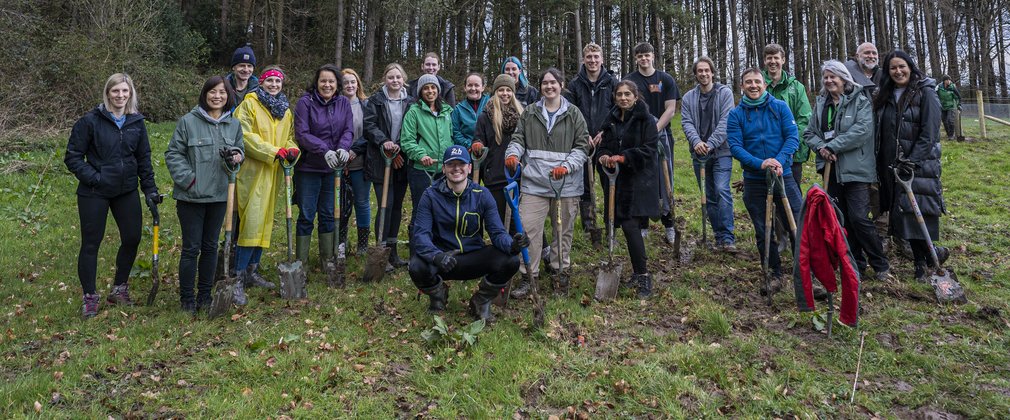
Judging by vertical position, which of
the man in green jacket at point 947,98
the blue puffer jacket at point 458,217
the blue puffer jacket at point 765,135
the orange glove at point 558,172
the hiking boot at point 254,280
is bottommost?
the hiking boot at point 254,280

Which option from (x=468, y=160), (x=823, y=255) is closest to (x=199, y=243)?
(x=468, y=160)

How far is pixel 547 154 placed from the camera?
5891 mm

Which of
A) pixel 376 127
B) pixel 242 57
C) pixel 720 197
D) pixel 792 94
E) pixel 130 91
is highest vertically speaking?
pixel 242 57

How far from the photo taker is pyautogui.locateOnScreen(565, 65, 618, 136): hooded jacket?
7.23 metres

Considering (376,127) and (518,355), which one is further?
(376,127)

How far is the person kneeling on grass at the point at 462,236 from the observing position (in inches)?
205

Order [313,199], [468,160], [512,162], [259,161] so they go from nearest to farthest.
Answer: [468,160] → [512,162] → [259,161] → [313,199]

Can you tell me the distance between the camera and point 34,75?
15742mm

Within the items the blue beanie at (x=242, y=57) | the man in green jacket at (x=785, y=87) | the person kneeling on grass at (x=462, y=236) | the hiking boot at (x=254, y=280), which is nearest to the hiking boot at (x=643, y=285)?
the person kneeling on grass at (x=462, y=236)

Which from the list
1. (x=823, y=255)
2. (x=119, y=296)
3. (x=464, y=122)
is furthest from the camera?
(x=464, y=122)

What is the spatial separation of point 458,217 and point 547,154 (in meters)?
1.20

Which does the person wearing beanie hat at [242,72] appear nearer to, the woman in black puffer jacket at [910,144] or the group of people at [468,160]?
the group of people at [468,160]

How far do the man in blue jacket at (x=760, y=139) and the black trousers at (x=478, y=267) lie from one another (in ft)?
9.30

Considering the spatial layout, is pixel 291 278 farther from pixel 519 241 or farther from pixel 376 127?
pixel 519 241
